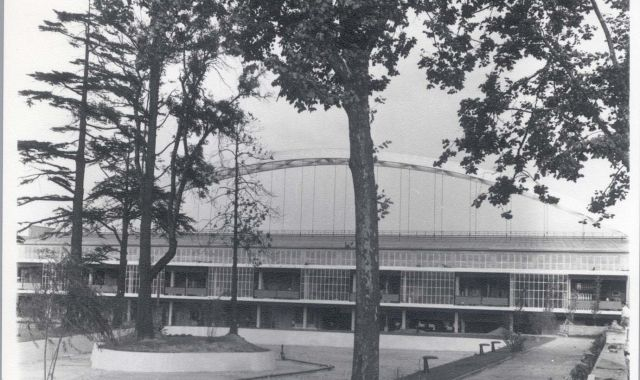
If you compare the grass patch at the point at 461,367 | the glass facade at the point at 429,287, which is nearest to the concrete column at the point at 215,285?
the grass patch at the point at 461,367

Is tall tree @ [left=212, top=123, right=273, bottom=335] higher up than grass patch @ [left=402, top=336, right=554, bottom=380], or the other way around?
tall tree @ [left=212, top=123, right=273, bottom=335]

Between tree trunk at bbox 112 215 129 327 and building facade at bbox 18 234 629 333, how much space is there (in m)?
0.25

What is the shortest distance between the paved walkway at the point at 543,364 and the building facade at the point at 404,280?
184 centimetres

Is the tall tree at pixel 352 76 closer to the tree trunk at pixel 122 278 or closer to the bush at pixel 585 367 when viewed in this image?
the bush at pixel 585 367

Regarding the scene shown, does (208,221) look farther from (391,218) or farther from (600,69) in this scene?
(600,69)

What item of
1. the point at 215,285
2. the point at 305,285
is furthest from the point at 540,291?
the point at 215,285

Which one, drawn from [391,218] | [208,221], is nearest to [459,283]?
[391,218]

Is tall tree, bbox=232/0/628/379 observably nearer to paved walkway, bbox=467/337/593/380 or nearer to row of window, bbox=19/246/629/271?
paved walkway, bbox=467/337/593/380

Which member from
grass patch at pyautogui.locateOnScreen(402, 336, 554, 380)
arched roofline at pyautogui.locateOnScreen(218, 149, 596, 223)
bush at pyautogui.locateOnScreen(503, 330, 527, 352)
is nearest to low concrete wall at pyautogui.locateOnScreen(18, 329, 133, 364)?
arched roofline at pyautogui.locateOnScreen(218, 149, 596, 223)

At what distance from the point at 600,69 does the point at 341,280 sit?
20516 millimetres

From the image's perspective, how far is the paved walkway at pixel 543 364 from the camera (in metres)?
14.2

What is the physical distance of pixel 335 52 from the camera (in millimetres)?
11711

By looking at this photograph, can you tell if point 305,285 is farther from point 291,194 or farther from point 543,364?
point 543,364

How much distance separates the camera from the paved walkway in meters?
14.2
